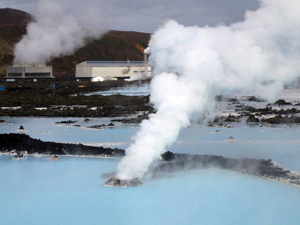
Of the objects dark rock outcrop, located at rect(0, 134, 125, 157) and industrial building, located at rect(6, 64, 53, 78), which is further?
industrial building, located at rect(6, 64, 53, 78)

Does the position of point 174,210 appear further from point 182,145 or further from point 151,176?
point 182,145

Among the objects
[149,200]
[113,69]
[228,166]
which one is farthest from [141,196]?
[113,69]

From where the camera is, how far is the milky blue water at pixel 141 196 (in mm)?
17469

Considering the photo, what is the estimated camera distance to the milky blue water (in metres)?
17.5

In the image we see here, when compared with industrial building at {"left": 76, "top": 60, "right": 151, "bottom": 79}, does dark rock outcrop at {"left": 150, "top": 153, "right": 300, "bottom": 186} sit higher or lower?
lower

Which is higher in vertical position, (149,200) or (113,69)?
(113,69)

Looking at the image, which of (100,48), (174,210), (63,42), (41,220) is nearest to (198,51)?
(174,210)

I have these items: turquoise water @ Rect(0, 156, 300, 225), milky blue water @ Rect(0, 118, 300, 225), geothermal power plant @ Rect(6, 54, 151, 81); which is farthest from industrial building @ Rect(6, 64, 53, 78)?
turquoise water @ Rect(0, 156, 300, 225)

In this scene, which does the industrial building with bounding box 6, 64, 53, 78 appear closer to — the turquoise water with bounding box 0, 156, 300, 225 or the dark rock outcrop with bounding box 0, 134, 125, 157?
the dark rock outcrop with bounding box 0, 134, 125, 157

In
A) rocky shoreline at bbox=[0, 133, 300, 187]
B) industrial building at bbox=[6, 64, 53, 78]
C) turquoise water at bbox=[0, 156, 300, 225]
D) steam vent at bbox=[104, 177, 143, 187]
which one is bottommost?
turquoise water at bbox=[0, 156, 300, 225]

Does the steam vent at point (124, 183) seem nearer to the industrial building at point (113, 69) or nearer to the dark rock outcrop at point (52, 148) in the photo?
the dark rock outcrop at point (52, 148)

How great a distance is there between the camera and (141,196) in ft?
64.1

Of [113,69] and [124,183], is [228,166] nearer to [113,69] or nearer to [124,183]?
[124,183]

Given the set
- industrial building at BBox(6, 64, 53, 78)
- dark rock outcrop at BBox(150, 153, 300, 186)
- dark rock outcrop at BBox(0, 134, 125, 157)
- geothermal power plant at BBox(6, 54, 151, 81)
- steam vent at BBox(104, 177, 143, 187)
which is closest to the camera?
steam vent at BBox(104, 177, 143, 187)
